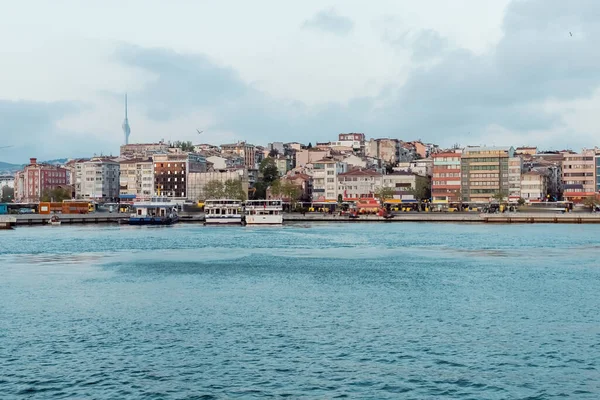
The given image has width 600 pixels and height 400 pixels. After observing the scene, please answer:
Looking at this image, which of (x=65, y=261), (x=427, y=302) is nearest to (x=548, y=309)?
(x=427, y=302)

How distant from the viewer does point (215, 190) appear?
128m

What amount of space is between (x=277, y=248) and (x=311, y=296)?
25.1 metres

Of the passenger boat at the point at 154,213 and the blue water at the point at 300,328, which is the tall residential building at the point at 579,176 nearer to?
the passenger boat at the point at 154,213

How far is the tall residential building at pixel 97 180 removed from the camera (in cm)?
14450

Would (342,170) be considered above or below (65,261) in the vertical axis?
above

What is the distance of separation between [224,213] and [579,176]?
59.8 metres

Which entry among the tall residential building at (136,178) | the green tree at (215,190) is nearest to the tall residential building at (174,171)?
the tall residential building at (136,178)

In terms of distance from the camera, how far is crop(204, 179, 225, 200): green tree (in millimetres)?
124637

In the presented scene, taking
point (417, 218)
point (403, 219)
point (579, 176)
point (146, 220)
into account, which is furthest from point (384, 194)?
point (146, 220)

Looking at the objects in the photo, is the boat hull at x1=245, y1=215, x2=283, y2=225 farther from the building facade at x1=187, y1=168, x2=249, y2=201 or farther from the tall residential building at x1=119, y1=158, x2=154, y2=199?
the tall residential building at x1=119, y1=158, x2=154, y2=199

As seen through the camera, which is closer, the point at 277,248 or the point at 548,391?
the point at 548,391

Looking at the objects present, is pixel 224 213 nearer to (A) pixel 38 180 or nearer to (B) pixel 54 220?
(B) pixel 54 220

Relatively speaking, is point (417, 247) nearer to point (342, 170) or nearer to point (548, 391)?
point (548, 391)

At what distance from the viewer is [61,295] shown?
29.0m
